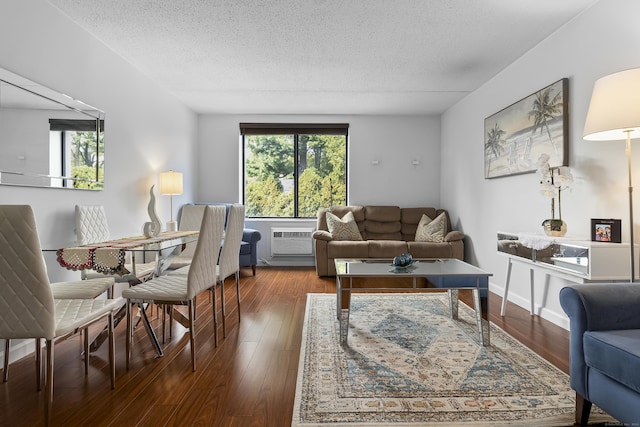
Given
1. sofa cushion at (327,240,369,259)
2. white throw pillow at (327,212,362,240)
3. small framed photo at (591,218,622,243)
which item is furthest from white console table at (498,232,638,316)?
white throw pillow at (327,212,362,240)

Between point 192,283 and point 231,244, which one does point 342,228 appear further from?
point 192,283

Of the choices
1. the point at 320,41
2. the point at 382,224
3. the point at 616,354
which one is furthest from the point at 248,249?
the point at 616,354

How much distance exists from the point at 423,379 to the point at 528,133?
2568mm

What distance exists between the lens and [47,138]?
270cm

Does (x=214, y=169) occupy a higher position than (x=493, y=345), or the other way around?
(x=214, y=169)

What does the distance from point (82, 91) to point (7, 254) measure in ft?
6.70

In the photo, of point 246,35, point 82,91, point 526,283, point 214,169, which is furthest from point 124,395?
point 214,169

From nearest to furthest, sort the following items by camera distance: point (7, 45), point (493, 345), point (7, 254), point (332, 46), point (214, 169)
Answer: point (7, 254), point (7, 45), point (493, 345), point (332, 46), point (214, 169)

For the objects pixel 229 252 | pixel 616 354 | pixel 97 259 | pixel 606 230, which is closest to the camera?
pixel 616 354

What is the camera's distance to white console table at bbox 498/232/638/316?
7.41 feet

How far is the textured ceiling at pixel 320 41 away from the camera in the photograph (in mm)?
2785

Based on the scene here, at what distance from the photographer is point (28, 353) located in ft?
8.10

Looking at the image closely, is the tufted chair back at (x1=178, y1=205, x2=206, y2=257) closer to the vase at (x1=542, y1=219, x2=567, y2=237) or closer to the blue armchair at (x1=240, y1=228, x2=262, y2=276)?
the blue armchair at (x1=240, y1=228, x2=262, y2=276)

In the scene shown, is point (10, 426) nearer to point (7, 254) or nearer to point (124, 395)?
point (124, 395)
